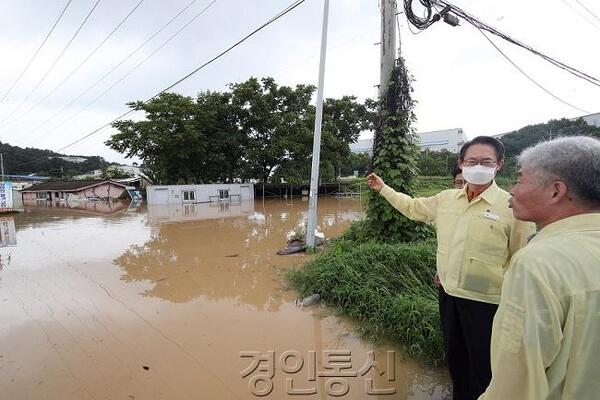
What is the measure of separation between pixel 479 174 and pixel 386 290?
239 centimetres

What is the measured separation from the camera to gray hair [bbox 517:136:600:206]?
0.96 metres

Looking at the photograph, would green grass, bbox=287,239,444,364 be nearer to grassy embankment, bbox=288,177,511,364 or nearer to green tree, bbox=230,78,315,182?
grassy embankment, bbox=288,177,511,364

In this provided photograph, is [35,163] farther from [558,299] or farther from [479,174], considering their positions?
[558,299]

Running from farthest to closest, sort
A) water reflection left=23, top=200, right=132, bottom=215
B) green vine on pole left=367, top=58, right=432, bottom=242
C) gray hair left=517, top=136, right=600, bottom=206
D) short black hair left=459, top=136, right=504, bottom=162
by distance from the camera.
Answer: water reflection left=23, top=200, right=132, bottom=215 → green vine on pole left=367, top=58, right=432, bottom=242 → short black hair left=459, top=136, right=504, bottom=162 → gray hair left=517, top=136, right=600, bottom=206

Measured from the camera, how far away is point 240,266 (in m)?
7.31

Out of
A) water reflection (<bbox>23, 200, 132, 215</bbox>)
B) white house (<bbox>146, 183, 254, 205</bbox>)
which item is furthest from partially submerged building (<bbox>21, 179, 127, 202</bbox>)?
white house (<bbox>146, 183, 254, 205</bbox>)

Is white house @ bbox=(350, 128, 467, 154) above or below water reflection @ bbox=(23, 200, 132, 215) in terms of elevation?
above

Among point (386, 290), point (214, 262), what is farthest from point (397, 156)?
point (214, 262)

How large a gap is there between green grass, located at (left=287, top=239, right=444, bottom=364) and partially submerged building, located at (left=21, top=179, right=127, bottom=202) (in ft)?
99.7

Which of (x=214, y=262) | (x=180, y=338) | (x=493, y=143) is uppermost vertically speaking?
(x=493, y=143)

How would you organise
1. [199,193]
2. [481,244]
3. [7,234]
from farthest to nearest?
[199,193] < [7,234] < [481,244]

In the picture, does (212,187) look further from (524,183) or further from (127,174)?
(524,183)

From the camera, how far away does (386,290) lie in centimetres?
409

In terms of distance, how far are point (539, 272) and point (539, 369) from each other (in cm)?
26
